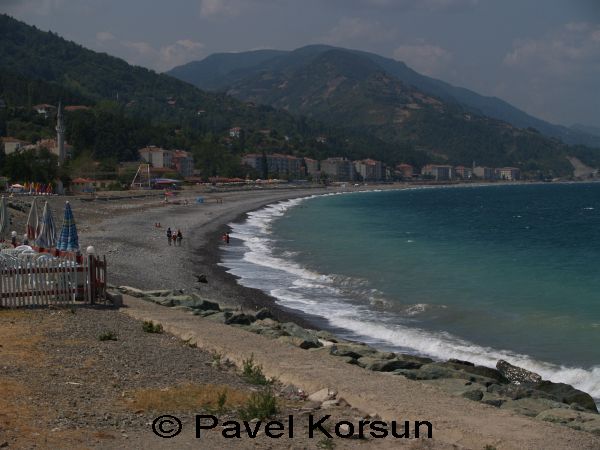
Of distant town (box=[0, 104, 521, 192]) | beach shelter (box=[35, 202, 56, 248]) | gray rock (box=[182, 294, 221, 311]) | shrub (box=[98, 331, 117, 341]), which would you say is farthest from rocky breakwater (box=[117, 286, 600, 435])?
distant town (box=[0, 104, 521, 192])

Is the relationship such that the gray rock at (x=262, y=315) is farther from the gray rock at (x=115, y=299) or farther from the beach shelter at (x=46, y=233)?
the beach shelter at (x=46, y=233)

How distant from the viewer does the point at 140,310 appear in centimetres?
1566

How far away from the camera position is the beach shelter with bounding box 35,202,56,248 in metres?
21.5

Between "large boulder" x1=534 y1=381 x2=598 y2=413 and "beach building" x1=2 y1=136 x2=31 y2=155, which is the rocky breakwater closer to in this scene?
"large boulder" x1=534 y1=381 x2=598 y2=413

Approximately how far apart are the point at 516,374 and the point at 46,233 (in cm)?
1404

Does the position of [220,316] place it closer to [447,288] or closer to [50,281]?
[50,281]

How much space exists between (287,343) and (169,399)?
4.86 meters

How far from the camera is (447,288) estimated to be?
27.3 meters

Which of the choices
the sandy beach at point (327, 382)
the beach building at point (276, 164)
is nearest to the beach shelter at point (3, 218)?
the sandy beach at point (327, 382)

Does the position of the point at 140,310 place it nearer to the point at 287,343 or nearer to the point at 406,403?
the point at 287,343

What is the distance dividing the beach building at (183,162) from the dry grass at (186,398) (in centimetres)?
13183

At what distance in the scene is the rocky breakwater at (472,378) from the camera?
10.3 meters

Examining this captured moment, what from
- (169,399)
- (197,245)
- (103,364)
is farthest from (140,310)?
(197,245)

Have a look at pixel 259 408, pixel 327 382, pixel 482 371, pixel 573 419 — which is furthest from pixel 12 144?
→ pixel 573 419
